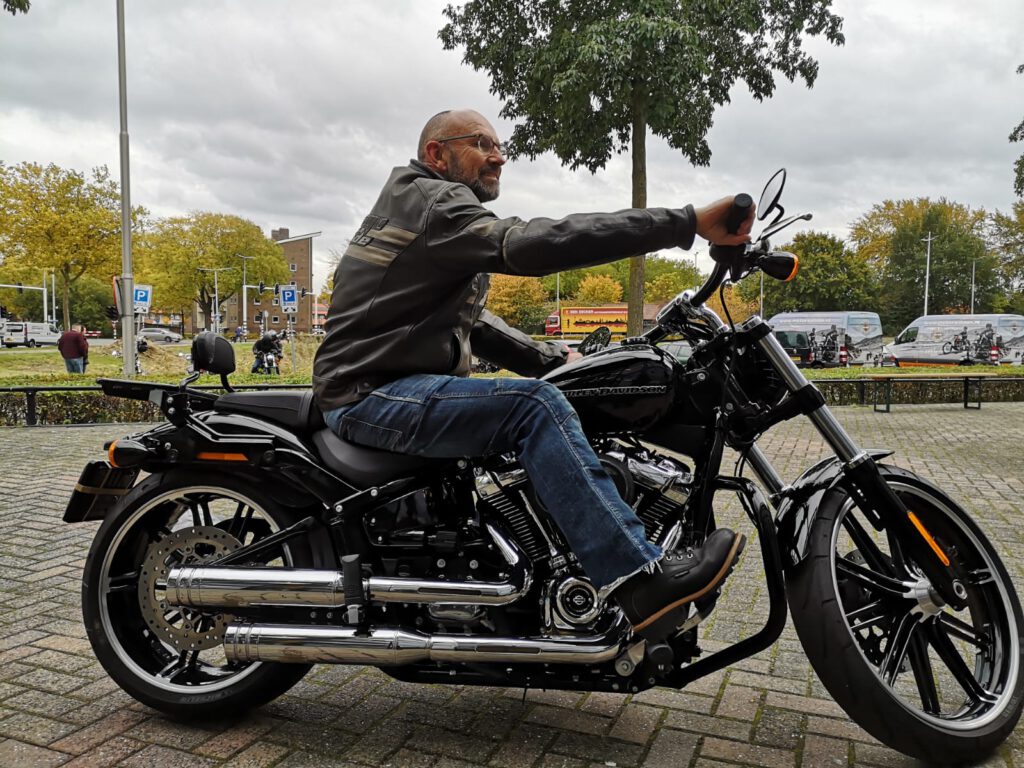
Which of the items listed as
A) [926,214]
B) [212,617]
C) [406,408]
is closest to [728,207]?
[406,408]

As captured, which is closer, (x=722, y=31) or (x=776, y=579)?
(x=776, y=579)

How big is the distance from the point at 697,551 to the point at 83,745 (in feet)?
6.62

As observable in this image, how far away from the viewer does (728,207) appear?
232cm

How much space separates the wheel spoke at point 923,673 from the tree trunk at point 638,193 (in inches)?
486

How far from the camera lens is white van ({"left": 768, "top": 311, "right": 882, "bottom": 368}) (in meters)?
37.5

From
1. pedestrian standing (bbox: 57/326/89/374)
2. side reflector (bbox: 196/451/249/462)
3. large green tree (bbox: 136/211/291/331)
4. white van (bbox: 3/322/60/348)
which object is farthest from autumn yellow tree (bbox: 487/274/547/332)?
side reflector (bbox: 196/451/249/462)

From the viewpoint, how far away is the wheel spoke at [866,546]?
2607mm

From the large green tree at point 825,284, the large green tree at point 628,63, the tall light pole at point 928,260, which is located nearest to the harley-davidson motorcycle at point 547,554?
the large green tree at point 628,63

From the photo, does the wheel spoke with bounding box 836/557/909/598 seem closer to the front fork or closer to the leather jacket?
the front fork

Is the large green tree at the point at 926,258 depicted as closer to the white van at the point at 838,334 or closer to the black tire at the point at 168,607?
the white van at the point at 838,334

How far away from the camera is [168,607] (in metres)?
2.81

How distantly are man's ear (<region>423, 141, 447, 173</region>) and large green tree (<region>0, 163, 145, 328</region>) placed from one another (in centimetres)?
3778

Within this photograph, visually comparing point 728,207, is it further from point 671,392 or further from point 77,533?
point 77,533

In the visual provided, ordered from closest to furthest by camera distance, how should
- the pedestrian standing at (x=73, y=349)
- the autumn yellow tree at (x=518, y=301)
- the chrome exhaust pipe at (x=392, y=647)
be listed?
the chrome exhaust pipe at (x=392, y=647)
the pedestrian standing at (x=73, y=349)
the autumn yellow tree at (x=518, y=301)
